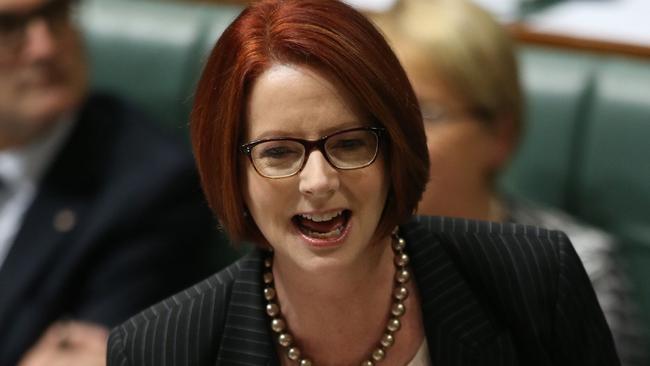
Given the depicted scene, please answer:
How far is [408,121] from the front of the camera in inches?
37.2

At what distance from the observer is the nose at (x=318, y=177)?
92 cm

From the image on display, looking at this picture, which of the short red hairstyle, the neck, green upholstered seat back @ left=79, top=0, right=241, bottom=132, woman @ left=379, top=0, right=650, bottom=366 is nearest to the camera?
the short red hairstyle

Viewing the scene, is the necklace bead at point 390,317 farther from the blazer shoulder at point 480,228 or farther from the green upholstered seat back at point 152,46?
the green upholstered seat back at point 152,46

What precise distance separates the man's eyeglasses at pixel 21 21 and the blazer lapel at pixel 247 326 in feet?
3.16

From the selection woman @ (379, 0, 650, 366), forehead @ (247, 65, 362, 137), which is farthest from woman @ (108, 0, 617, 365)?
woman @ (379, 0, 650, 366)

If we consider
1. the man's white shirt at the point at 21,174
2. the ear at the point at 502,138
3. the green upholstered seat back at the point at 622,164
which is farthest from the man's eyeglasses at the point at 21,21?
the green upholstered seat back at the point at 622,164

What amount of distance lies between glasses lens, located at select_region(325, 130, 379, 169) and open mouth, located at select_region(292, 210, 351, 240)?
43mm

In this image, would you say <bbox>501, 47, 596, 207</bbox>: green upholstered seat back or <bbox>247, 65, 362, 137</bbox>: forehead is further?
<bbox>501, 47, 596, 207</bbox>: green upholstered seat back

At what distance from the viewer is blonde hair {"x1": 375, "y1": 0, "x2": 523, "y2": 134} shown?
1.62 m

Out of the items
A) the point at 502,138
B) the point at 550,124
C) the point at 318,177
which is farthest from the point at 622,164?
the point at 318,177

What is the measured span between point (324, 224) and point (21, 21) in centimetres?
108

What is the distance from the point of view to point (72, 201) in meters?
1.83

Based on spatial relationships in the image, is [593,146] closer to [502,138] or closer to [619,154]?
[619,154]

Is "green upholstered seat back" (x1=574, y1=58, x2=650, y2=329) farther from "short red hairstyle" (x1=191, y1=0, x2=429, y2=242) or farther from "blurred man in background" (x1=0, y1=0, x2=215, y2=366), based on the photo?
"short red hairstyle" (x1=191, y1=0, x2=429, y2=242)
